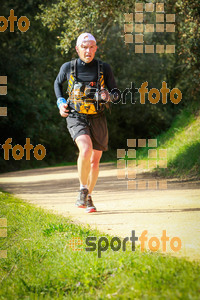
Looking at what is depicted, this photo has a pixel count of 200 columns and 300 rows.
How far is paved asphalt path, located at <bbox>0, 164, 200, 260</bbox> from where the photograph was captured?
5652mm

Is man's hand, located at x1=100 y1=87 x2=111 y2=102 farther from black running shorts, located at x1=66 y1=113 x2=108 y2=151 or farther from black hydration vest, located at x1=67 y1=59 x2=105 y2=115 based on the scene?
black running shorts, located at x1=66 y1=113 x2=108 y2=151

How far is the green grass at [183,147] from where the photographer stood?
12.6m

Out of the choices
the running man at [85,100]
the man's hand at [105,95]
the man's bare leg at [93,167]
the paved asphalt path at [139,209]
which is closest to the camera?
the paved asphalt path at [139,209]

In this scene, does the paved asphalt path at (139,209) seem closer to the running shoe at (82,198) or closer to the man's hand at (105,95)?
the running shoe at (82,198)

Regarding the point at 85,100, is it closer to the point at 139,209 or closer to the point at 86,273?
the point at 139,209

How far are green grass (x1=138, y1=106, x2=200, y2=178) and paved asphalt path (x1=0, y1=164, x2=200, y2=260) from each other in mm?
758

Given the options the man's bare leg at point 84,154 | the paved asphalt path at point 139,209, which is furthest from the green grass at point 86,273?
the man's bare leg at point 84,154

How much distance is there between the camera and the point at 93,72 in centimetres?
735

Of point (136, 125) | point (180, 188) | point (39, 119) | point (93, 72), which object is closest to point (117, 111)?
point (136, 125)

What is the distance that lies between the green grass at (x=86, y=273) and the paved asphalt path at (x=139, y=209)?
51 cm

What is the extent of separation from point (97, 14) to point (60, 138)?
2106cm

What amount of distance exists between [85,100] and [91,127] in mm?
471

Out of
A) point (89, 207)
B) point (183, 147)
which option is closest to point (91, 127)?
point (89, 207)

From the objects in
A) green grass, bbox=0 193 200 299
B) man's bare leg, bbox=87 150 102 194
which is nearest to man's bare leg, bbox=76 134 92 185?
man's bare leg, bbox=87 150 102 194
